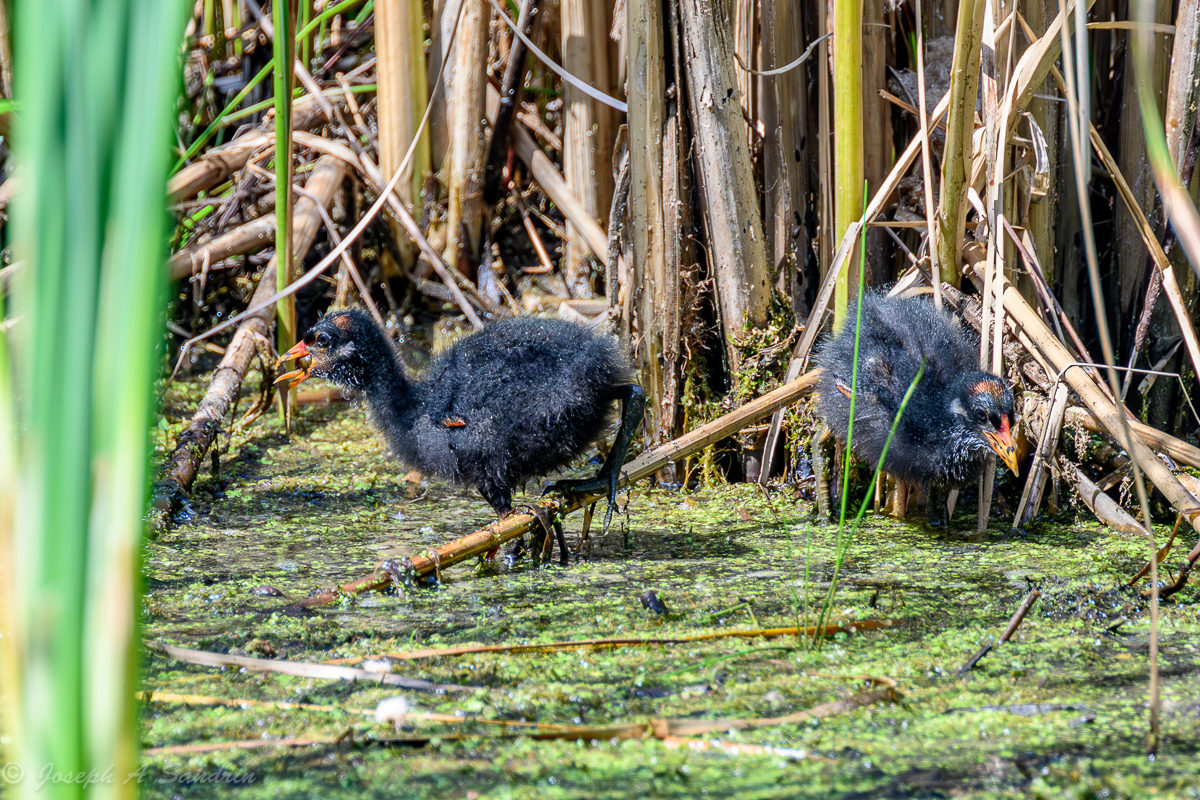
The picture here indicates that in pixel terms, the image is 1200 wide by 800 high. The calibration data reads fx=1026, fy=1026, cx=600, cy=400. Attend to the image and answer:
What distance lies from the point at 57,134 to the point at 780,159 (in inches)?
116

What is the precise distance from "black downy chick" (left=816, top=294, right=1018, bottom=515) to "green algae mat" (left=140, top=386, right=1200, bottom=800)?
0.85 ft

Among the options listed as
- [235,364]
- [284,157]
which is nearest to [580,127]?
[284,157]

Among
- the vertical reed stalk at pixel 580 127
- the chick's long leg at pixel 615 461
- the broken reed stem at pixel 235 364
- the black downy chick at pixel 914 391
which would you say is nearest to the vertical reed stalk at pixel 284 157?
the broken reed stem at pixel 235 364

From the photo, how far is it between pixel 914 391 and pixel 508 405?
1287 millimetres

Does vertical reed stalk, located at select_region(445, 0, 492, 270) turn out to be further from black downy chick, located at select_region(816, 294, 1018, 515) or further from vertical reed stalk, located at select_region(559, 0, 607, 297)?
black downy chick, located at select_region(816, 294, 1018, 515)

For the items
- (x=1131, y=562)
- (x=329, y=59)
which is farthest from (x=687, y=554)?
(x=329, y=59)

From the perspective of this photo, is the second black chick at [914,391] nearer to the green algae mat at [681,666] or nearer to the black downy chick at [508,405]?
the green algae mat at [681,666]

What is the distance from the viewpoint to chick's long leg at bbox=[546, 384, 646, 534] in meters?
3.08

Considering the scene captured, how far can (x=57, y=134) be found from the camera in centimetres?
79

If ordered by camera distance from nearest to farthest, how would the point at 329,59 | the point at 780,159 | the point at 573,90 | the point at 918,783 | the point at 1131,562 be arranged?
the point at 918,783 → the point at 1131,562 → the point at 780,159 → the point at 573,90 → the point at 329,59

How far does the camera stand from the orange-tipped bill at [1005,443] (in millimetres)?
2984

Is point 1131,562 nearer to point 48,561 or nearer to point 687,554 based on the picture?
point 687,554

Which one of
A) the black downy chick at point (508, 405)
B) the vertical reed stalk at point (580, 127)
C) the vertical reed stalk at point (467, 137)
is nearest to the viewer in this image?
the black downy chick at point (508, 405)

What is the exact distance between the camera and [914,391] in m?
3.24
